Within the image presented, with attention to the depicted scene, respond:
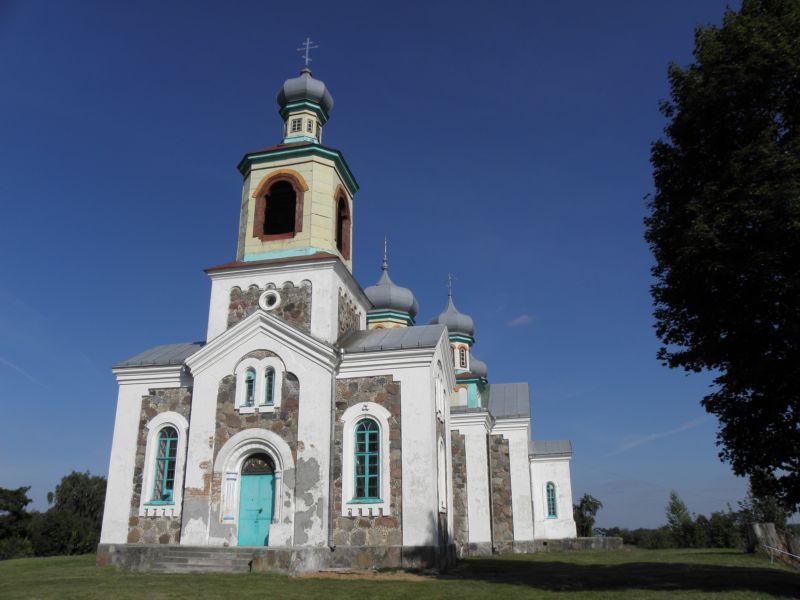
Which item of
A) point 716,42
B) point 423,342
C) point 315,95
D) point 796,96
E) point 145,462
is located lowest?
point 145,462

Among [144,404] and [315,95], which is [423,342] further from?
[315,95]

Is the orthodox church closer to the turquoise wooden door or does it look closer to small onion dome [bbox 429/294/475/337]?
the turquoise wooden door

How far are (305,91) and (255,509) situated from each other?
43.8 ft

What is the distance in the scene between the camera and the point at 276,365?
57.0 feet

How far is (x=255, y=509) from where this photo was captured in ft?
54.4

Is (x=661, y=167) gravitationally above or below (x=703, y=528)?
above

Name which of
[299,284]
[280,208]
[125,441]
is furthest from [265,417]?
[280,208]

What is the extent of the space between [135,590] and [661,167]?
41.2 ft

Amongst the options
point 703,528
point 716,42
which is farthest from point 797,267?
point 703,528

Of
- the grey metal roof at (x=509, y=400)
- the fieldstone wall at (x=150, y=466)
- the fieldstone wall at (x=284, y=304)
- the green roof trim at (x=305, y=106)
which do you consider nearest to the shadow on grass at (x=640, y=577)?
the fieldstone wall at (x=150, y=466)

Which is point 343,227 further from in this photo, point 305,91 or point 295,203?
point 305,91

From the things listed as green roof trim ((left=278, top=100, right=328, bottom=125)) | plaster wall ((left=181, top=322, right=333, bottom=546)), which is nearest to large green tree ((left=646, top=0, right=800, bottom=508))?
plaster wall ((left=181, top=322, right=333, bottom=546))

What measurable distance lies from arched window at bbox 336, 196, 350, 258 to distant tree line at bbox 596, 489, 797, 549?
65.6 ft

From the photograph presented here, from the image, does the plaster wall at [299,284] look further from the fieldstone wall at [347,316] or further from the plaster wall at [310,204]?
the plaster wall at [310,204]
